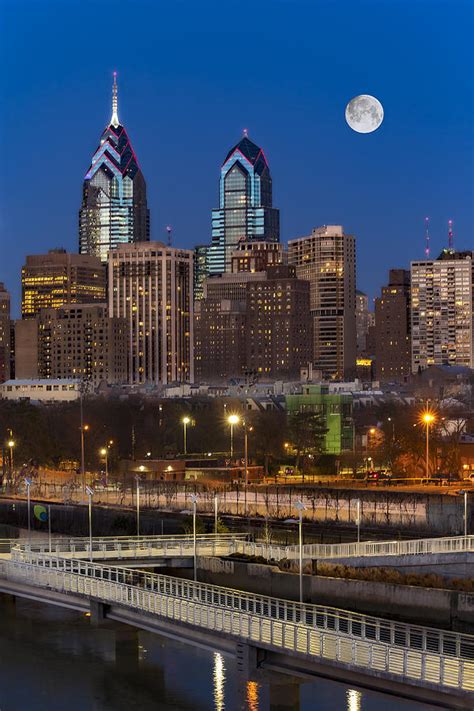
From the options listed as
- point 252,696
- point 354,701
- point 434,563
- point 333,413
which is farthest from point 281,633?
point 333,413

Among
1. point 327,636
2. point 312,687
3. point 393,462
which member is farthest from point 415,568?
point 393,462

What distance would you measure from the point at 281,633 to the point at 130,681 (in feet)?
27.5

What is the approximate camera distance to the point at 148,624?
38500mm

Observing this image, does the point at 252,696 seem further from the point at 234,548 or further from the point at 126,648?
the point at 234,548

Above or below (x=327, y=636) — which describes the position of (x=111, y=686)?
below

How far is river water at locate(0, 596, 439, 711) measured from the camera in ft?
123

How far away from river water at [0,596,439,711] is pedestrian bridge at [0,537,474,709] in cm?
113

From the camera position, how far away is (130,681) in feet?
133

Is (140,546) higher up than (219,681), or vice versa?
(140,546)

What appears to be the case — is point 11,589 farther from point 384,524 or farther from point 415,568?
point 384,524

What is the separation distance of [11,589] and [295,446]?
5493cm

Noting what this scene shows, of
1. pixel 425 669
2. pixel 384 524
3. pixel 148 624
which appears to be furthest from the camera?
pixel 384 524

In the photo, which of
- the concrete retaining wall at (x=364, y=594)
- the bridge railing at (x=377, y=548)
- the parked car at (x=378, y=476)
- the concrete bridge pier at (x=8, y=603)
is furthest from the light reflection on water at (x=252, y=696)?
the parked car at (x=378, y=476)

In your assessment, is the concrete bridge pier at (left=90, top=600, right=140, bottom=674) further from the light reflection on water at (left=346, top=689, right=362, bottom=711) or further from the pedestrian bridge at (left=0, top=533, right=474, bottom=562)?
the pedestrian bridge at (left=0, top=533, right=474, bottom=562)
